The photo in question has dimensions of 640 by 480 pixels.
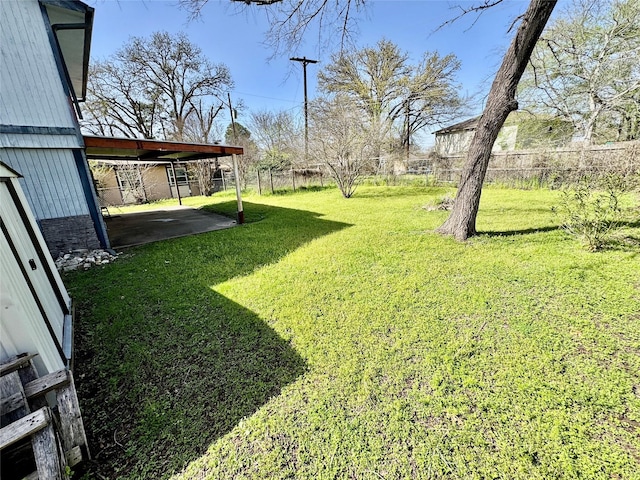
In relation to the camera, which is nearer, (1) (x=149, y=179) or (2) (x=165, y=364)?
(2) (x=165, y=364)

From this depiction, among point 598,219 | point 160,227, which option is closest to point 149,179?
point 160,227

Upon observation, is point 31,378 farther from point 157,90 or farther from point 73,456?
point 157,90

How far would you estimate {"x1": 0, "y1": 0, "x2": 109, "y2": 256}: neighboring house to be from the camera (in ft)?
13.2

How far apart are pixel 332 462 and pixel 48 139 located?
637 cm

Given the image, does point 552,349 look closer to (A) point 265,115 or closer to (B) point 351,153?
(B) point 351,153

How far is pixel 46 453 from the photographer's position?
3.88 ft

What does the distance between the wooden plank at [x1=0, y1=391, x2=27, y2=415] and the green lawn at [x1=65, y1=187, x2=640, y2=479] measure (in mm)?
573

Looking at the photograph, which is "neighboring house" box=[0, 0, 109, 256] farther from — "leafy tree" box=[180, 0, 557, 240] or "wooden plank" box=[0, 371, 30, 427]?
"wooden plank" box=[0, 371, 30, 427]

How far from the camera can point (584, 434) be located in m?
1.58

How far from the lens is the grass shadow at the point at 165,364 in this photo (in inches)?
65.1

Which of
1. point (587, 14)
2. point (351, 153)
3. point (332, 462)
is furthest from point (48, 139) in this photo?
point (587, 14)

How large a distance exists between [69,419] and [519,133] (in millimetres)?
25594

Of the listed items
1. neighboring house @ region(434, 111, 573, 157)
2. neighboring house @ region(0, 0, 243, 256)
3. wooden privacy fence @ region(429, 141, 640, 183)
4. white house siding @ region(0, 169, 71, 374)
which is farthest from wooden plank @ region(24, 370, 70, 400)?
neighboring house @ region(434, 111, 573, 157)

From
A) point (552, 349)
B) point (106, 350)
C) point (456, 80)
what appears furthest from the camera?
point (456, 80)
